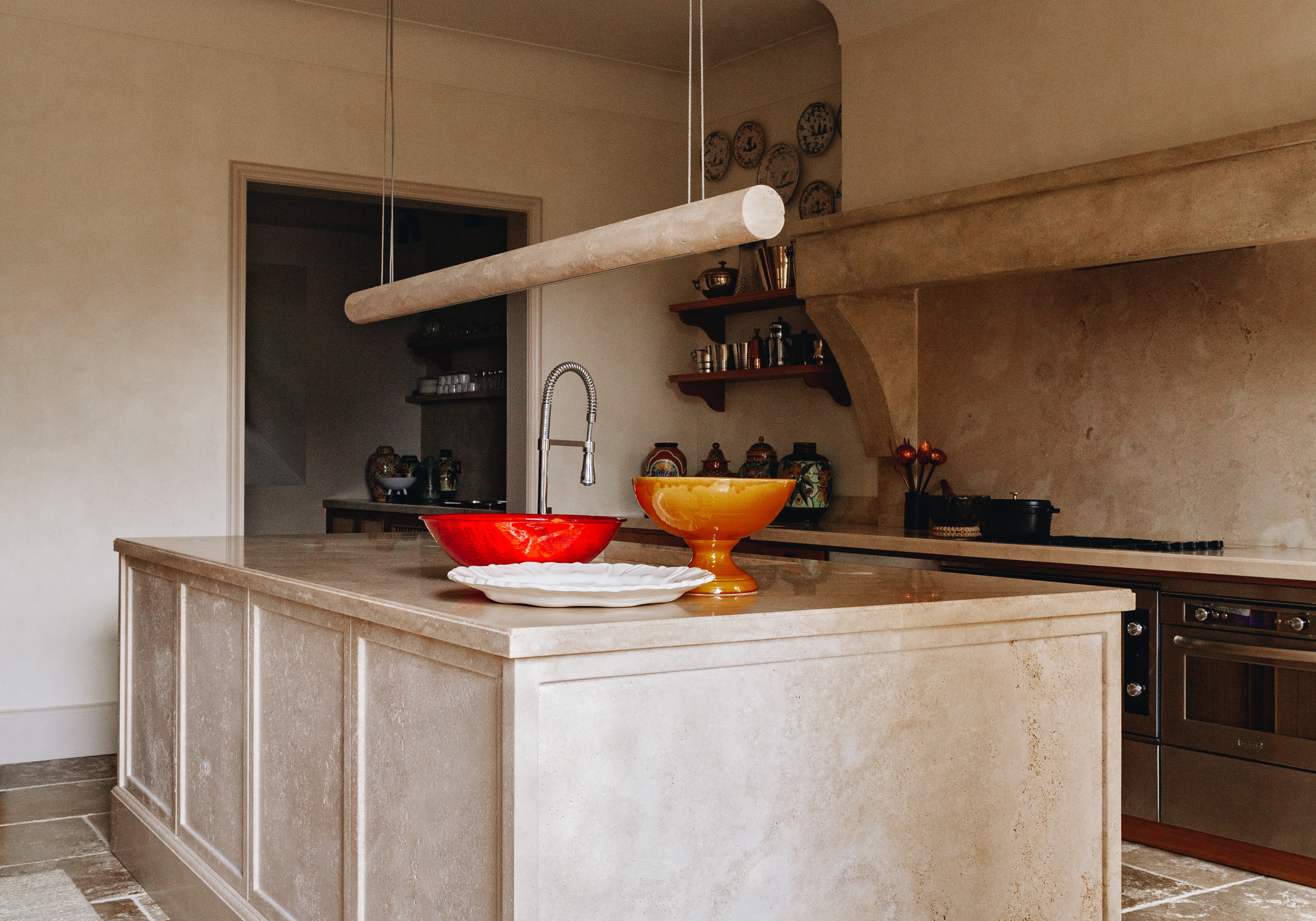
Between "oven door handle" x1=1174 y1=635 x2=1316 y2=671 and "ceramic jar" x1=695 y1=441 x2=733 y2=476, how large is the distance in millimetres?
2535

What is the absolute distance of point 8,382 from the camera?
172 inches

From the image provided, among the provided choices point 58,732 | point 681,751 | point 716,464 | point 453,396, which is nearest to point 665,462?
point 716,464

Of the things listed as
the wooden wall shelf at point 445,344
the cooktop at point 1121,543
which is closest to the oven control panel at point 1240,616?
the cooktop at point 1121,543

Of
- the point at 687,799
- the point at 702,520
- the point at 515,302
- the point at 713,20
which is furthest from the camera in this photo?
the point at 515,302

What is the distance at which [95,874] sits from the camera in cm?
308

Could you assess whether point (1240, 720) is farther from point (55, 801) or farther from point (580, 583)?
point (55, 801)

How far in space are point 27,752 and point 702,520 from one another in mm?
3638

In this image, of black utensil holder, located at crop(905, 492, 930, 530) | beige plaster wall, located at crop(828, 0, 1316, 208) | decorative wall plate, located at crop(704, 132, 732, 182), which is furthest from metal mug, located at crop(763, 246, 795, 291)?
black utensil holder, located at crop(905, 492, 930, 530)

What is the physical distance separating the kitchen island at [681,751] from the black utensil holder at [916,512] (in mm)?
2182

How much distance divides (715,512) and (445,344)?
5.56 metres

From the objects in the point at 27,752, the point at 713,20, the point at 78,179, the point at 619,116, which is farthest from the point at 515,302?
the point at 27,752

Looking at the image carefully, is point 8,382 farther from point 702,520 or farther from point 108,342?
point 702,520

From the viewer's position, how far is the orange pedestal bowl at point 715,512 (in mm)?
1854

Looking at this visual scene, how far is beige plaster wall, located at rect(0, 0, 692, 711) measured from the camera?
14.4ft
